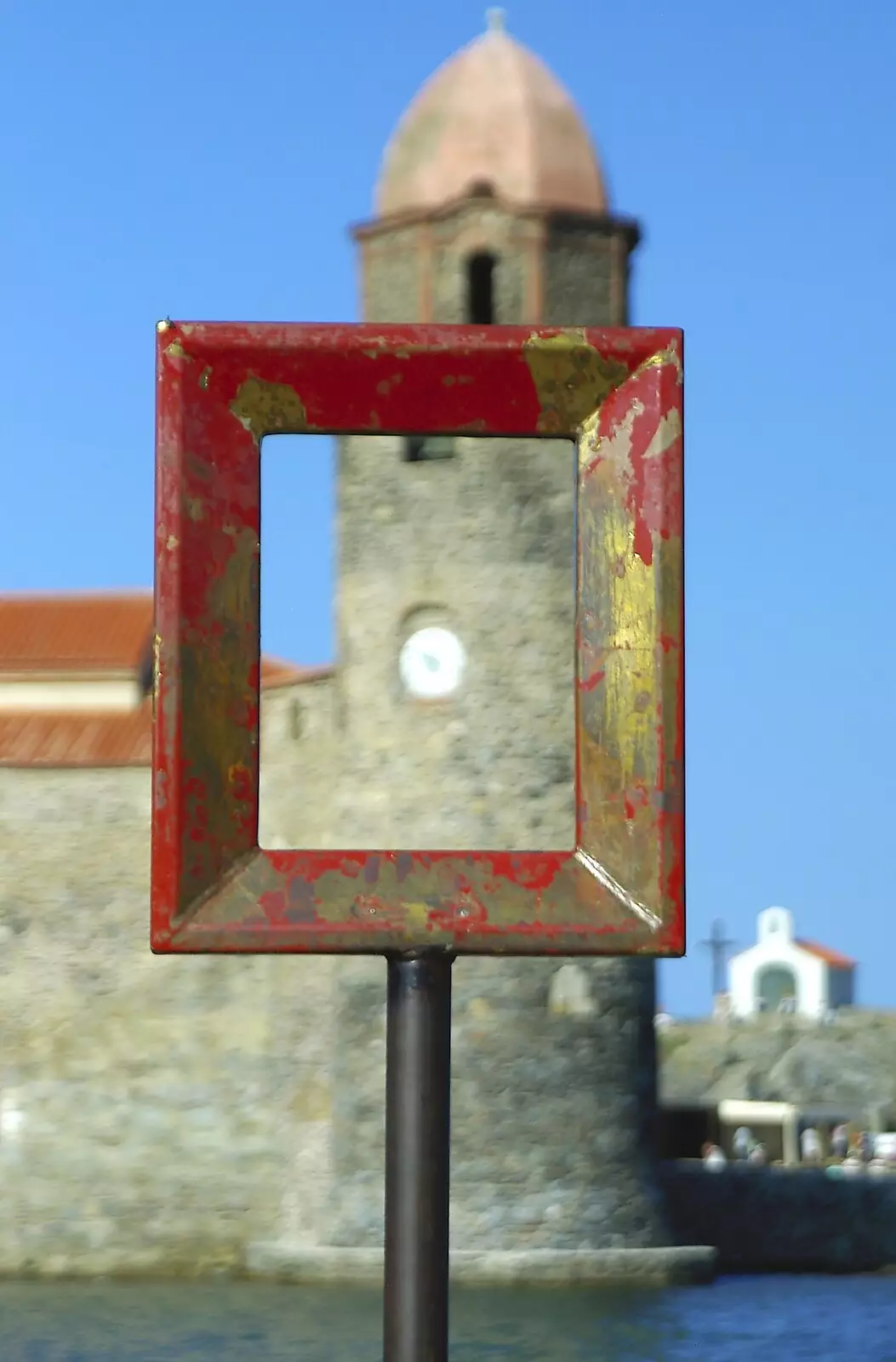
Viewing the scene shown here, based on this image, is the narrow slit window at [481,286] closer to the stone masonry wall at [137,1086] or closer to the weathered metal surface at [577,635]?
the stone masonry wall at [137,1086]

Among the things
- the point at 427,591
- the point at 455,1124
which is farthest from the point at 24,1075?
the point at 427,591

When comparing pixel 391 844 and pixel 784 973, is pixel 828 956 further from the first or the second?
pixel 391 844

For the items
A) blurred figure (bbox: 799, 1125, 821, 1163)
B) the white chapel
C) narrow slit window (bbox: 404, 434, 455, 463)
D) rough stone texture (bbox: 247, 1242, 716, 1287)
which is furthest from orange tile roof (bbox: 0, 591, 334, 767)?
the white chapel

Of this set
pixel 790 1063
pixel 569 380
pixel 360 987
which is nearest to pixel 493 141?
pixel 360 987

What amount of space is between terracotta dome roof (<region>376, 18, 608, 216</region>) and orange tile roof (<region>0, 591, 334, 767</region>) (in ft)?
13.3

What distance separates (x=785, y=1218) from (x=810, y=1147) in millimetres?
7027

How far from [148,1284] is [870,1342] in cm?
595

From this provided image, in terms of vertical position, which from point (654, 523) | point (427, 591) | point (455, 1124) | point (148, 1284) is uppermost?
point (427, 591)

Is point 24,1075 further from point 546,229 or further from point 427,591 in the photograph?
point 546,229

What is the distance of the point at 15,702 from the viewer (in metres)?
23.1

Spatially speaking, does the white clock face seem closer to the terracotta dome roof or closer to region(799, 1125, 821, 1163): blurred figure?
the terracotta dome roof

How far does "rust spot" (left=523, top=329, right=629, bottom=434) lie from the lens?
3.05 metres

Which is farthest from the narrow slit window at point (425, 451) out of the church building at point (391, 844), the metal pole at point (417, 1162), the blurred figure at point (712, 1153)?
the metal pole at point (417, 1162)

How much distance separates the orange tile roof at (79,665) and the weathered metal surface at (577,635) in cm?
1737
